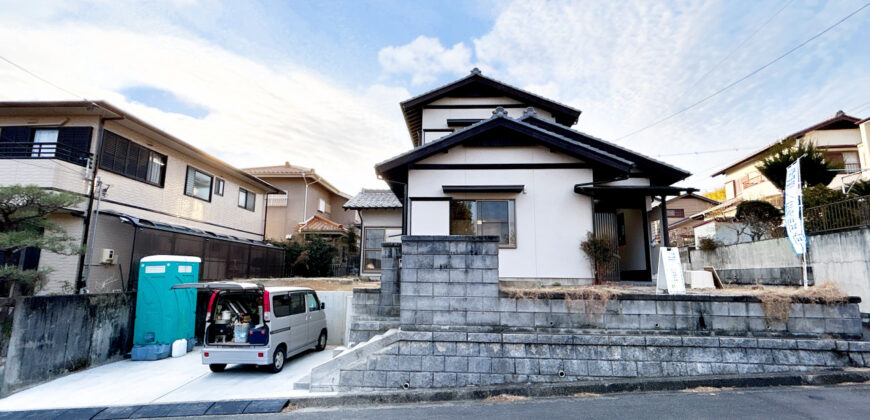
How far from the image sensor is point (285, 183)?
2294 cm

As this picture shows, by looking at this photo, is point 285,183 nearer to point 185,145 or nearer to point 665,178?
point 185,145

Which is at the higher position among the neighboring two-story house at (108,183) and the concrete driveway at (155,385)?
the neighboring two-story house at (108,183)

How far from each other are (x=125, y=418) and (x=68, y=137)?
9328 millimetres

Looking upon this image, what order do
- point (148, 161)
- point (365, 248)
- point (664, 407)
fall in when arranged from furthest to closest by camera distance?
point (365, 248) → point (148, 161) → point (664, 407)

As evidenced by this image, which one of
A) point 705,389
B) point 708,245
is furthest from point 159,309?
point 708,245

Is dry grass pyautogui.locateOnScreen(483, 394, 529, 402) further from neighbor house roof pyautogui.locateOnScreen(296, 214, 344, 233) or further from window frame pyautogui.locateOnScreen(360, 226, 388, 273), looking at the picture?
neighbor house roof pyautogui.locateOnScreen(296, 214, 344, 233)

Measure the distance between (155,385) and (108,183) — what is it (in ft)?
23.2

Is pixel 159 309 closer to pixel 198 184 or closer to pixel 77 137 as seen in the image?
pixel 77 137

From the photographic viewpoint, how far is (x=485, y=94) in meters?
12.8

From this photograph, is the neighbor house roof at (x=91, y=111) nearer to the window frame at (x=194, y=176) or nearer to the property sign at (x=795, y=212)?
the window frame at (x=194, y=176)

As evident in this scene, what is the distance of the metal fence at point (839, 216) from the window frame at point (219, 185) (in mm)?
18808

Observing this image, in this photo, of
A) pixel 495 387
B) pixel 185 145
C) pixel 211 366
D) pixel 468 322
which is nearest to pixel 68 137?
pixel 185 145

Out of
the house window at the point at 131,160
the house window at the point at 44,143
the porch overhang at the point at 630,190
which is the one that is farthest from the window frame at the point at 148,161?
the porch overhang at the point at 630,190

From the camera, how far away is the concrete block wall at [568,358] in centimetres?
550
